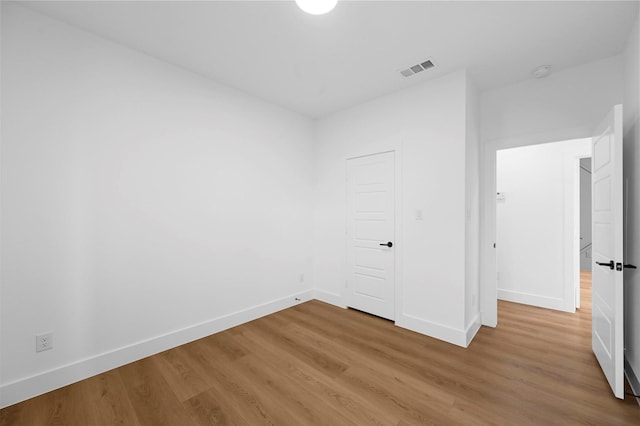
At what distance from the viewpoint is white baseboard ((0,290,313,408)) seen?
1909 millimetres

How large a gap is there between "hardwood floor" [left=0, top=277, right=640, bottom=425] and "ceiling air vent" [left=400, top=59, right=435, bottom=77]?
116 inches

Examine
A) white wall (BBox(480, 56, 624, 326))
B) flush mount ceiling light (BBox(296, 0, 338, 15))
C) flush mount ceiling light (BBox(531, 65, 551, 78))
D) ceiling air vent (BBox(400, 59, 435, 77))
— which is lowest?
white wall (BBox(480, 56, 624, 326))

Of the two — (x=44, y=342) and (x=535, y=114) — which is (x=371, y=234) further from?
(x=44, y=342)

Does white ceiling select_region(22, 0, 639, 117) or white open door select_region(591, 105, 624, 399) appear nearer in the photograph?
white open door select_region(591, 105, 624, 399)

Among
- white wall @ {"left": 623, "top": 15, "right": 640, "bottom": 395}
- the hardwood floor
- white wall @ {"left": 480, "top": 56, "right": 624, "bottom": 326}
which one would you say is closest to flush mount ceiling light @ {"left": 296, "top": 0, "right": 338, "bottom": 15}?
white wall @ {"left": 623, "top": 15, "right": 640, "bottom": 395}

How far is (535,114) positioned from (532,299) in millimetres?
2697

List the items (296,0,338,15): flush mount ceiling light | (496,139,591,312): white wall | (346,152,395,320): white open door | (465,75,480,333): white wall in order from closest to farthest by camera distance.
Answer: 1. (296,0,338,15): flush mount ceiling light
2. (465,75,480,333): white wall
3. (346,152,395,320): white open door
4. (496,139,591,312): white wall

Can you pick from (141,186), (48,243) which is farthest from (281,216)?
(48,243)

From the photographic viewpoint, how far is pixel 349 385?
6.83 feet

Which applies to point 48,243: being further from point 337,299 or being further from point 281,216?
point 337,299

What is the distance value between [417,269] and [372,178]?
133 centimetres

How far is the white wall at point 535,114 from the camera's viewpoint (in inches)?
102

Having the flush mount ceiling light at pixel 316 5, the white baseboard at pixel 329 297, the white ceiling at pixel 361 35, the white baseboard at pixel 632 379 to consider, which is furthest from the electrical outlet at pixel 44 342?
the white baseboard at pixel 632 379

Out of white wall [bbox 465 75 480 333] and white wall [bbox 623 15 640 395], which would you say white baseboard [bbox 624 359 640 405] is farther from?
white wall [bbox 465 75 480 333]
